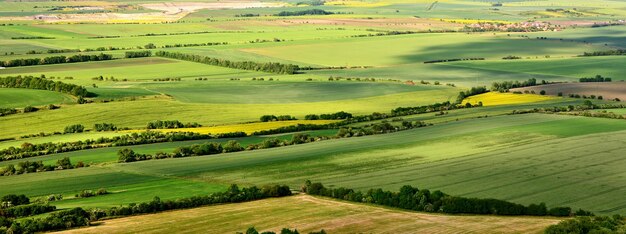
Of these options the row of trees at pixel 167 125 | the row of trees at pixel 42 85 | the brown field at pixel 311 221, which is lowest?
the brown field at pixel 311 221

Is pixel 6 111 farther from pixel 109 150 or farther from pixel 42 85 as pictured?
pixel 109 150

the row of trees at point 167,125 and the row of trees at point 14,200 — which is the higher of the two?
the row of trees at point 167,125

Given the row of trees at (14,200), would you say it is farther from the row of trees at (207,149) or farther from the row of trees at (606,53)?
the row of trees at (606,53)

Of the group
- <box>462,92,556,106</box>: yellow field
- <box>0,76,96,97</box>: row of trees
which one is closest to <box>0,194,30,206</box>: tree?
<box>0,76,96,97</box>: row of trees

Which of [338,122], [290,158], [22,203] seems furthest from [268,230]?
[338,122]

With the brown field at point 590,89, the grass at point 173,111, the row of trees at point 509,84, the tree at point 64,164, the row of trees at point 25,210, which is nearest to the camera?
the row of trees at point 25,210

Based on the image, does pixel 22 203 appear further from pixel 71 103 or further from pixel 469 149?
pixel 71 103

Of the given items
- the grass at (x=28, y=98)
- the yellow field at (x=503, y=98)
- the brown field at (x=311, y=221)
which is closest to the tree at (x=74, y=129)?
the grass at (x=28, y=98)
